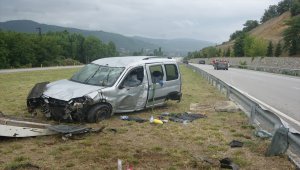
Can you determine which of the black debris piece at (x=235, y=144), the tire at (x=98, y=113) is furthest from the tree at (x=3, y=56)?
the black debris piece at (x=235, y=144)

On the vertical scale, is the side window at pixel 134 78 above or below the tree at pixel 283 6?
below

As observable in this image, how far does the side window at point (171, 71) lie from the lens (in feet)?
41.3

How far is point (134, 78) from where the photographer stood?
1116 cm

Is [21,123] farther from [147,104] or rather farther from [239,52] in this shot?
[239,52]

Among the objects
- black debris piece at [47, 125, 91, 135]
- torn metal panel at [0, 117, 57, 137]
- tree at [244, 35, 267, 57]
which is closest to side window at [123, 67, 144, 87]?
black debris piece at [47, 125, 91, 135]

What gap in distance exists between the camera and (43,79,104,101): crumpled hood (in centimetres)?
925

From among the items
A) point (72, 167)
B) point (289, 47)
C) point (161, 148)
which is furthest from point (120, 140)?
point (289, 47)

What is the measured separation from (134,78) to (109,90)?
1.33m

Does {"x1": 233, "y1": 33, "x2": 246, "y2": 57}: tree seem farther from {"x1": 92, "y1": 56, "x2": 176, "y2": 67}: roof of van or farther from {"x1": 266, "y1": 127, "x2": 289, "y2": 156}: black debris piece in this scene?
{"x1": 266, "y1": 127, "x2": 289, "y2": 156}: black debris piece

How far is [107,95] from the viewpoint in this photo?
9.93 meters

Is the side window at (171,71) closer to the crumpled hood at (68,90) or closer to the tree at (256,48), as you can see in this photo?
the crumpled hood at (68,90)

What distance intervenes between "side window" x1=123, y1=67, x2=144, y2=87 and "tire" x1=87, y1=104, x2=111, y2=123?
1.14m

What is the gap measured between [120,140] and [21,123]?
6.76 ft

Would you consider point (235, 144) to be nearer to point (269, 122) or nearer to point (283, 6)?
point (269, 122)
